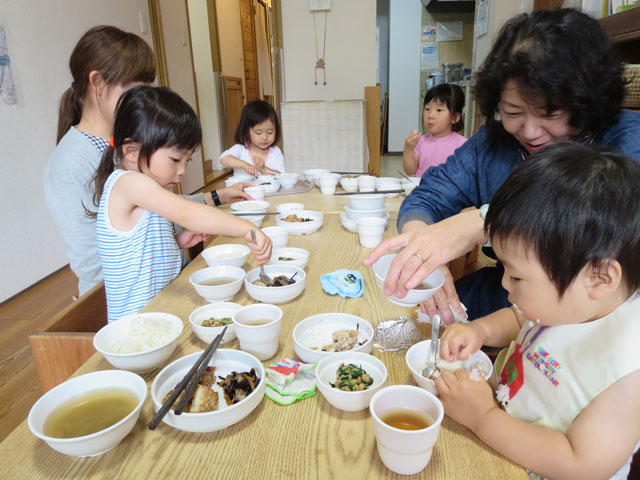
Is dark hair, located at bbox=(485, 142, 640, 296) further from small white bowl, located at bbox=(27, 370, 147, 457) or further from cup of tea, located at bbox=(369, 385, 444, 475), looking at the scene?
small white bowl, located at bbox=(27, 370, 147, 457)

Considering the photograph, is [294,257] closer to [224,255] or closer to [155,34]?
[224,255]

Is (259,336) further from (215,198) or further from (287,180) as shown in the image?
(287,180)

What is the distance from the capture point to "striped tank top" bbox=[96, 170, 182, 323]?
4.49 feet

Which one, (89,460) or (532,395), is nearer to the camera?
(89,460)

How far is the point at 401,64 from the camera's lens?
8625mm

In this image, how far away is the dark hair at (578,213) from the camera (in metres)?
0.66

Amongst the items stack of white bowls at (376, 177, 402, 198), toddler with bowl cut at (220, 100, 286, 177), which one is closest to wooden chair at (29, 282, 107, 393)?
stack of white bowls at (376, 177, 402, 198)

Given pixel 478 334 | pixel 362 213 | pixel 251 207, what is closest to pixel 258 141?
pixel 251 207

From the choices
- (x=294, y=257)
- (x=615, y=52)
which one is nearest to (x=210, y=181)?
(x=294, y=257)

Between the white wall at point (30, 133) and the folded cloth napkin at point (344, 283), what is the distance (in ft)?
8.61

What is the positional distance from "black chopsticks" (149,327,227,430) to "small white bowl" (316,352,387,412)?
0.21 metres

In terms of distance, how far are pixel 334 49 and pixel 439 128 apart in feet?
5.41

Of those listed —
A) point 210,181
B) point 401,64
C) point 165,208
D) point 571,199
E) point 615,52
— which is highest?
point 401,64

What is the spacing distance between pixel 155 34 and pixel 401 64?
5445 mm
